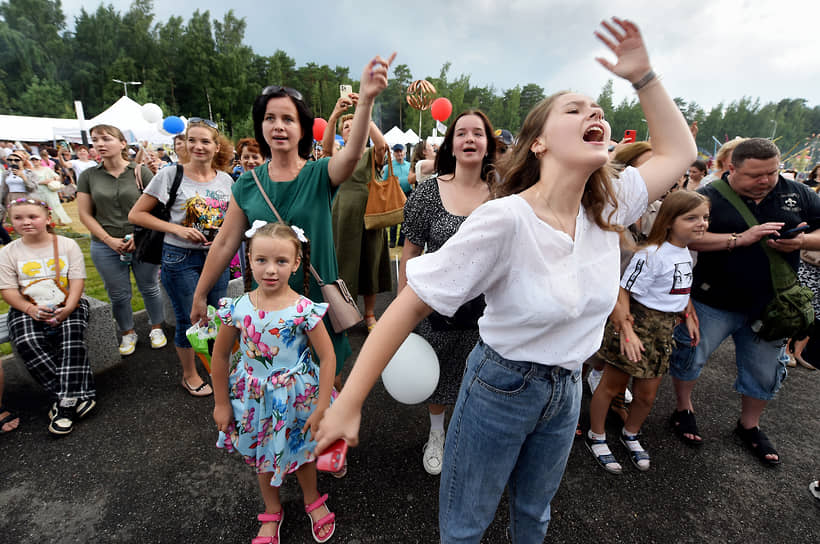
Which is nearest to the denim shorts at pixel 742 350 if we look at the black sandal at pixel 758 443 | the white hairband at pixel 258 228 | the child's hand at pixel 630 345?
the black sandal at pixel 758 443

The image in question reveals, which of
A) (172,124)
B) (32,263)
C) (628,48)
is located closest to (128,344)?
(32,263)

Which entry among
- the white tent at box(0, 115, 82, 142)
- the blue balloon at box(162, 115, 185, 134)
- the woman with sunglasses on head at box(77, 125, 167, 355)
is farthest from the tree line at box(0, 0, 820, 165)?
the woman with sunglasses on head at box(77, 125, 167, 355)

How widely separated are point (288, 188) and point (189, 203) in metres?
1.46

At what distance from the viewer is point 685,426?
305cm

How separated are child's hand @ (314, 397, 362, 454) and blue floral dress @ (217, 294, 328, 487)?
0.96 metres

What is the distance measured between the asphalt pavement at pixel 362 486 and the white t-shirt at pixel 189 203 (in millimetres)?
1538

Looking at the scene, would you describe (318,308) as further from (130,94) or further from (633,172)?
(130,94)

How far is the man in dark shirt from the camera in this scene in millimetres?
2525

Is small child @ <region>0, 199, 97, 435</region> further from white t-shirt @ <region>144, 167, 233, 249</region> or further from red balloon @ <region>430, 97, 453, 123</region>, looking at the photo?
red balloon @ <region>430, 97, 453, 123</region>

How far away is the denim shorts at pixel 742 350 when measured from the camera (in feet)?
9.07

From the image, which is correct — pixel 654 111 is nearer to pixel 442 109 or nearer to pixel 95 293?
pixel 442 109

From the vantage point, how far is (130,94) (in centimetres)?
3944

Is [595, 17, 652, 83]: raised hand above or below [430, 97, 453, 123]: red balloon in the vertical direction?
below

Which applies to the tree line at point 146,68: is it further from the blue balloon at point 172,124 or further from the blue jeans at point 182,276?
the blue jeans at point 182,276
